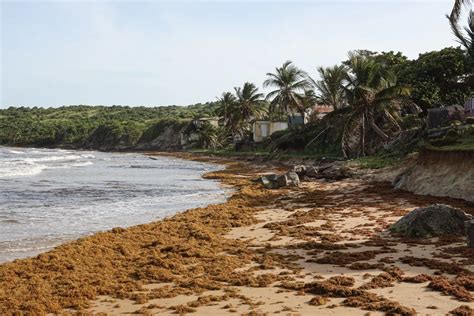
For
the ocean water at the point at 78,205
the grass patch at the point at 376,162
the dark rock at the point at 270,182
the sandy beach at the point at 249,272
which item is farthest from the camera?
the grass patch at the point at 376,162

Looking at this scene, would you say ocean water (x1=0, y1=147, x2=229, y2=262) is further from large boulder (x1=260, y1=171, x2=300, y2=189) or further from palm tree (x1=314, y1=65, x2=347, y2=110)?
palm tree (x1=314, y1=65, x2=347, y2=110)

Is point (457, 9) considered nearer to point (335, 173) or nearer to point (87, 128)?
point (335, 173)

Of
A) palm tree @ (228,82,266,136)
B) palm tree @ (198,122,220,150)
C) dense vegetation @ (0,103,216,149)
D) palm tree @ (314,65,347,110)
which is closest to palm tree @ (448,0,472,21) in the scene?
palm tree @ (314,65,347,110)

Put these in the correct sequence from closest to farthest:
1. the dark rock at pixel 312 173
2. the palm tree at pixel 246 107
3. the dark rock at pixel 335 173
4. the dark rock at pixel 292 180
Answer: the dark rock at pixel 292 180 < the dark rock at pixel 335 173 < the dark rock at pixel 312 173 < the palm tree at pixel 246 107

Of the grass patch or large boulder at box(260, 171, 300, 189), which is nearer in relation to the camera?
large boulder at box(260, 171, 300, 189)

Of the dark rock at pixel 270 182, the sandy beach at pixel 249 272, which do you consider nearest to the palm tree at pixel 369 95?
the dark rock at pixel 270 182

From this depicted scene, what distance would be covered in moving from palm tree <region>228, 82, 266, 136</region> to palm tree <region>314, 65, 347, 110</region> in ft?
60.0

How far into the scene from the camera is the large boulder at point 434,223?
416 inches

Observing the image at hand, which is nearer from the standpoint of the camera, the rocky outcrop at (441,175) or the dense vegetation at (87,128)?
the rocky outcrop at (441,175)

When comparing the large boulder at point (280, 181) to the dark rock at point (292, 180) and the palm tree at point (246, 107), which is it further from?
the palm tree at point (246, 107)

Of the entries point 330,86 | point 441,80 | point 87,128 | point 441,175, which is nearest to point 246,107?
point 330,86

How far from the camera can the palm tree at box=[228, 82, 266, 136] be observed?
6197 centimetres

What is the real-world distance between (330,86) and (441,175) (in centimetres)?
2582

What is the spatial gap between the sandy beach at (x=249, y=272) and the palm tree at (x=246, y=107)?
4894cm
